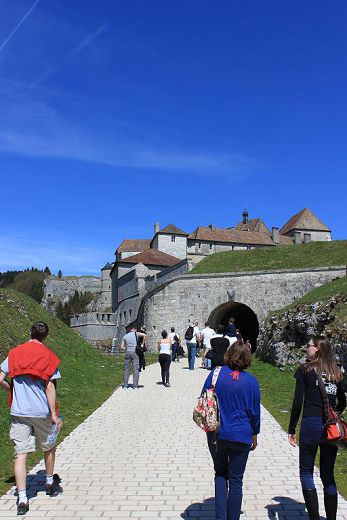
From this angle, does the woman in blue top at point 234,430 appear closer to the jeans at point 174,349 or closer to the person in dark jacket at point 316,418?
the person in dark jacket at point 316,418

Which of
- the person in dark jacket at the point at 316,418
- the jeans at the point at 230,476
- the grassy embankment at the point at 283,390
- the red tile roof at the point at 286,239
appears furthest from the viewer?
the red tile roof at the point at 286,239

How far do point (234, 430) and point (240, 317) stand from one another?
39.5m

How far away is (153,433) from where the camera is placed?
9383 mm

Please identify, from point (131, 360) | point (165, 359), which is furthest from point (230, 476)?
point (165, 359)

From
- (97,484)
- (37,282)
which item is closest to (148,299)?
(97,484)

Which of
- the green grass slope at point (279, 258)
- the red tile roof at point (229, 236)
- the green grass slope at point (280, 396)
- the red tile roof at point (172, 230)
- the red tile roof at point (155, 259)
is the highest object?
the red tile roof at point (172, 230)

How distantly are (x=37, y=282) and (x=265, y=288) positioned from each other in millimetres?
99375

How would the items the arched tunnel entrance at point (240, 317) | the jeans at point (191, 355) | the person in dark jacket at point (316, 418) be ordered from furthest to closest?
the arched tunnel entrance at point (240, 317)
the jeans at point (191, 355)
the person in dark jacket at point (316, 418)

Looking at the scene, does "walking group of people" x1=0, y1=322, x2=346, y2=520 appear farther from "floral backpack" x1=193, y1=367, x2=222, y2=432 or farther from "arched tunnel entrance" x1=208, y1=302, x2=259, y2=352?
"arched tunnel entrance" x1=208, y1=302, x2=259, y2=352

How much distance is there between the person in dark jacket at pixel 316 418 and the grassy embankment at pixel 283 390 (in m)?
1.13

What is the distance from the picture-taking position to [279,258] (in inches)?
1577

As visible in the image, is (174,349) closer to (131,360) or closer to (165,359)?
(165,359)

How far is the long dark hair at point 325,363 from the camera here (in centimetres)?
515

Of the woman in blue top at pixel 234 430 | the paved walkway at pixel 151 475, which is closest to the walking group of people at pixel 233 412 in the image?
the woman in blue top at pixel 234 430
